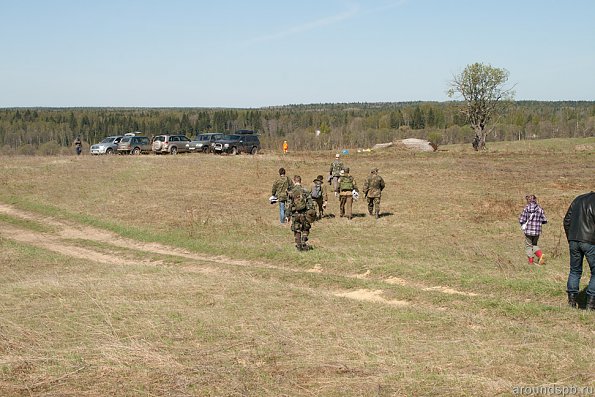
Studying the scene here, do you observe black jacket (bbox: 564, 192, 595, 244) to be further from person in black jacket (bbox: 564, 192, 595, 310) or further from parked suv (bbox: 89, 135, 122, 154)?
parked suv (bbox: 89, 135, 122, 154)

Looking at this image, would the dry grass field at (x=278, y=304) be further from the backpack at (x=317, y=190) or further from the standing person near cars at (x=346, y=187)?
the backpack at (x=317, y=190)

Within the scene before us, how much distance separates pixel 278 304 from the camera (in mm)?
10656

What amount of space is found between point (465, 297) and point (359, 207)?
642 inches

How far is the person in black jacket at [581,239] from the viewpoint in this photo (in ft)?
32.1

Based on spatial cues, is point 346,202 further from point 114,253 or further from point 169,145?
point 169,145

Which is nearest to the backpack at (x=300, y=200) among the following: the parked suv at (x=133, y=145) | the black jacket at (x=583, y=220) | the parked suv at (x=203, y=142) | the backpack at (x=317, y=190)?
the backpack at (x=317, y=190)

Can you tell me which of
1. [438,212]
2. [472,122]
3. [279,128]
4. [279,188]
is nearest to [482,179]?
[438,212]

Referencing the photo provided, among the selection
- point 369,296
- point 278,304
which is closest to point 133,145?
point 369,296

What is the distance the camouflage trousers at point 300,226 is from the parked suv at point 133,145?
1382 inches

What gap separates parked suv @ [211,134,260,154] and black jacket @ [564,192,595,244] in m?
41.2

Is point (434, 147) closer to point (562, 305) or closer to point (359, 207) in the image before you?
point (359, 207)

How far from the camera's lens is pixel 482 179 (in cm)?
3722

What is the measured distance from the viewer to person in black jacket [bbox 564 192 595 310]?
385 inches

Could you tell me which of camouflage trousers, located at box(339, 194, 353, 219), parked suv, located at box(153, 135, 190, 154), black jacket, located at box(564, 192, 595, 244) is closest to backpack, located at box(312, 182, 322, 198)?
camouflage trousers, located at box(339, 194, 353, 219)
